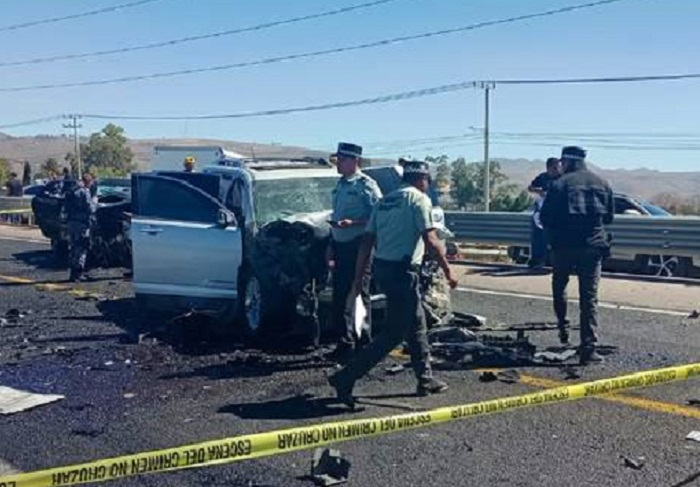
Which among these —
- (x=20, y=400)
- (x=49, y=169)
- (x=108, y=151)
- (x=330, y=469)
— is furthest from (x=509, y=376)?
(x=108, y=151)

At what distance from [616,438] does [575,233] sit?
298 centimetres

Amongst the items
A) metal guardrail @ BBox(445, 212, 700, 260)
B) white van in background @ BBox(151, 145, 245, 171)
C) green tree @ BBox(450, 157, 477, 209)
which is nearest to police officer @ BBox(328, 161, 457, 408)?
metal guardrail @ BBox(445, 212, 700, 260)

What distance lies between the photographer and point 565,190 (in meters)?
8.57

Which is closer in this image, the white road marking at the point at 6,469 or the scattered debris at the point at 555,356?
the white road marking at the point at 6,469

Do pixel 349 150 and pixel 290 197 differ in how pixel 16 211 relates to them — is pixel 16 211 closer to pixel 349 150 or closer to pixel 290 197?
Result: pixel 290 197

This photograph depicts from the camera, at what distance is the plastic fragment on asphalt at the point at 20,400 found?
7176 mm

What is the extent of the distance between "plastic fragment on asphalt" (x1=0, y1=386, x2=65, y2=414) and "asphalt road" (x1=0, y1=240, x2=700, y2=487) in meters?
0.11

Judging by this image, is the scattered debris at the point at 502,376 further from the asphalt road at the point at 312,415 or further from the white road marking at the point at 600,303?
the white road marking at the point at 600,303

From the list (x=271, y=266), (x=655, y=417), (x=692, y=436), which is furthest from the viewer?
(x=271, y=266)

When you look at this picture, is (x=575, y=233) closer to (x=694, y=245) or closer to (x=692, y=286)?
(x=692, y=286)

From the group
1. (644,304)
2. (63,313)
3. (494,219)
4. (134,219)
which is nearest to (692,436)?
(644,304)

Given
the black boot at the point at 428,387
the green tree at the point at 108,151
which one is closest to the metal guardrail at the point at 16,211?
the black boot at the point at 428,387

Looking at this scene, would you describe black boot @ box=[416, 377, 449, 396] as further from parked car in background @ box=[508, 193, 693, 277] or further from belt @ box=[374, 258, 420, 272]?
parked car in background @ box=[508, 193, 693, 277]

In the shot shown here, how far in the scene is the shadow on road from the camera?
6.71 metres
